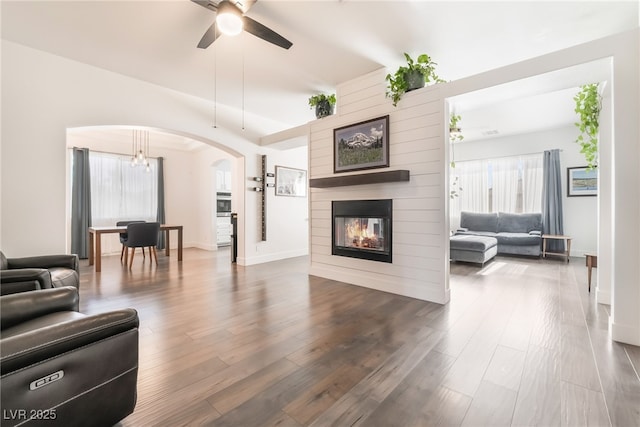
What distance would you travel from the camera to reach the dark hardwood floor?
1.44 m

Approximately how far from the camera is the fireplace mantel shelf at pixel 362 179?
3278 millimetres

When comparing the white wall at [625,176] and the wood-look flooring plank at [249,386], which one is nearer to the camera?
the wood-look flooring plank at [249,386]

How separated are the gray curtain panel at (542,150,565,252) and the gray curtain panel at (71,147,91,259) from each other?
10.5 m

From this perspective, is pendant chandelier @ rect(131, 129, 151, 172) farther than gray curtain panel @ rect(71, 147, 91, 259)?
Yes

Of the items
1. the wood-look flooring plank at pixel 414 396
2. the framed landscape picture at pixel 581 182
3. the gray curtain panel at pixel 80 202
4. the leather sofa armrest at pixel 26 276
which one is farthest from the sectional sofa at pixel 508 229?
the gray curtain panel at pixel 80 202

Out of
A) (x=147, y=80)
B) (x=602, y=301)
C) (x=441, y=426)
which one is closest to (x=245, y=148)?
(x=147, y=80)

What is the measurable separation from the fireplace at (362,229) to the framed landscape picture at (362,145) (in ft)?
1.78

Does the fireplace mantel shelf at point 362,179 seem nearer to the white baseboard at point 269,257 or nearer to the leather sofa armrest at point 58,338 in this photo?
the white baseboard at point 269,257

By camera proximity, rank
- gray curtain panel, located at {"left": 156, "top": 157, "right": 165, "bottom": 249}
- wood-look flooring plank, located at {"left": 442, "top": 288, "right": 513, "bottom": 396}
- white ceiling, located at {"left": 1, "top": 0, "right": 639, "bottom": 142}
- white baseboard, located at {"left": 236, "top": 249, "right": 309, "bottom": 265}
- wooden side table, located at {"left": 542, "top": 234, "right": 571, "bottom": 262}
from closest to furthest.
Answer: wood-look flooring plank, located at {"left": 442, "top": 288, "right": 513, "bottom": 396} → white ceiling, located at {"left": 1, "top": 0, "right": 639, "bottom": 142} → white baseboard, located at {"left": 236, "top": 249, "right": 309, "bottom": 265} → wooden side table, located at {"left": 542, "top": 234, "right": 571, "bottom": 262} → gray curtain panel, located at {"left": 156, "top": 157, "right": 165, "bottom": 249}

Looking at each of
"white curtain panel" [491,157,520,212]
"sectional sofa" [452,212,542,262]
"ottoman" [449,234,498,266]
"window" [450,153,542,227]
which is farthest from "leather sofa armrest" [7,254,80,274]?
"white curtain panel" [491,157,520,212]

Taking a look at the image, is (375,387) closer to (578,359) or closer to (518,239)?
(578,359)

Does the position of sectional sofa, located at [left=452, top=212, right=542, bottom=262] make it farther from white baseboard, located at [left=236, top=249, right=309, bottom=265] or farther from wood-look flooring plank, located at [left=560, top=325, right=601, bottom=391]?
white baseboard, located at [left=236, top=249, right=309, bottom=265]

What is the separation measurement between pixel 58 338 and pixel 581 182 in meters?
8.57

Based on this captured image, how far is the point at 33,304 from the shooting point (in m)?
1.52
